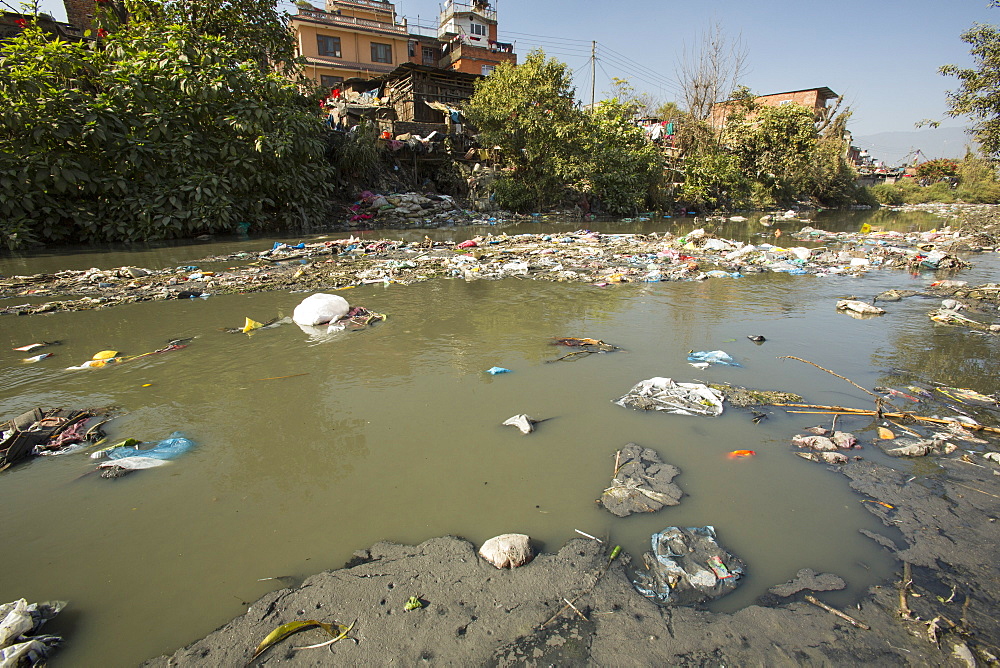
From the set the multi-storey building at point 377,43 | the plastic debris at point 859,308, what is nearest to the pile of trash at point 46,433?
the plastic debris at point 859,308

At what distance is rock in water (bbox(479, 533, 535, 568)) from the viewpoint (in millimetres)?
1513

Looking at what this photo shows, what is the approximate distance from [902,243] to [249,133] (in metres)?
12.7

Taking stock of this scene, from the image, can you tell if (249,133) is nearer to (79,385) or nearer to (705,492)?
(79,385)

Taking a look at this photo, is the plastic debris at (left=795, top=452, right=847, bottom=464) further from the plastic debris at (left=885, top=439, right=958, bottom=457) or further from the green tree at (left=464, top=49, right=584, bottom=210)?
the green tree at (left=464, top=49, right=584, bottom=210)

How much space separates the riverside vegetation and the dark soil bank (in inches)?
372

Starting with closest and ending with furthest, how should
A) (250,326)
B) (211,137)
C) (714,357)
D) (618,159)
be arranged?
(714,357), (250,326), (211,137), (618,159)

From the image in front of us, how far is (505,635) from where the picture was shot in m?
1.29

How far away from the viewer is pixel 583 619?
134cm

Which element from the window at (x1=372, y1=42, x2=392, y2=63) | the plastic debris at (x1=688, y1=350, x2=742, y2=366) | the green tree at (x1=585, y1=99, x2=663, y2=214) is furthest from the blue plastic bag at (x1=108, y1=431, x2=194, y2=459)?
the window at (x1=372, y1=42, x2=392, y2=63)

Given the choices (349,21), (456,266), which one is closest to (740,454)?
(456,266)

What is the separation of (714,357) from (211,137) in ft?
33.6

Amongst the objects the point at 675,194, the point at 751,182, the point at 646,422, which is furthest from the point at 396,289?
the point at 751,182

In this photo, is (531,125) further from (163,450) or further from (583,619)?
(583,619)

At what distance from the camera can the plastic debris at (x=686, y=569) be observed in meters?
1.42
